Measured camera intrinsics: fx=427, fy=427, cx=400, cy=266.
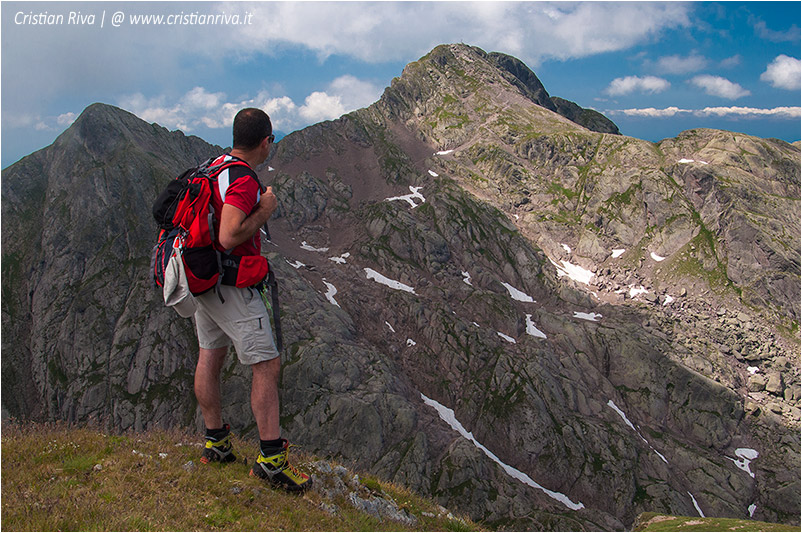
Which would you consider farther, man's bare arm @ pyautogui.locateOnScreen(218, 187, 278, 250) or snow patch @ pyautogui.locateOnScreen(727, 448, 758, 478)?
snow patch @ pyautogui.locateOnScreen(727, 448, 758, 478)

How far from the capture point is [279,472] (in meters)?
7.72

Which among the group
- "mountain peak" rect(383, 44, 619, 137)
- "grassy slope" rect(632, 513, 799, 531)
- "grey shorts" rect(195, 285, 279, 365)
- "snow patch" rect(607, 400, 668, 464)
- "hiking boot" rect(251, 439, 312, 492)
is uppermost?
"mountain peak" rect(383, 44, 619, 137)

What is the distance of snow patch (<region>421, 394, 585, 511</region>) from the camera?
72.9m

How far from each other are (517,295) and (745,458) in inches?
2116

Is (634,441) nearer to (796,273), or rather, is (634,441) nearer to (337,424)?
(337,424)

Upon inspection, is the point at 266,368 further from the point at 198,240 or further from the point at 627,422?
the point at 627,422

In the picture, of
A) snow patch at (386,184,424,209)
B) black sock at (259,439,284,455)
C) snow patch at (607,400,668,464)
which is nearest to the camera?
black sock at (259,439,284,455)

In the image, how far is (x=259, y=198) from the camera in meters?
7.09

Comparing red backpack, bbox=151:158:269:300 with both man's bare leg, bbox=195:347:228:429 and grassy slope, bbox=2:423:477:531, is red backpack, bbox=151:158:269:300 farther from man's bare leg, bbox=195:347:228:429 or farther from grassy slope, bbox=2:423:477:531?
grassy slope, bbox=2:423:477:531

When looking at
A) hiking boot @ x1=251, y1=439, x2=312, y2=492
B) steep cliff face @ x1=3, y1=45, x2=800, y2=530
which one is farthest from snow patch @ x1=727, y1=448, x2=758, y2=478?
hiking boot @ x1=251, y1=439, x2=312, y2=492

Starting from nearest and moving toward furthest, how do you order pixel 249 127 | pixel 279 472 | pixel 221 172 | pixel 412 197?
pixel 221 172 < pixel 249 127 < pixel 279 472 < pixel 412 197

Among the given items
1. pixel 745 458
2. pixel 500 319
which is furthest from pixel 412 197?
pixel 745 458

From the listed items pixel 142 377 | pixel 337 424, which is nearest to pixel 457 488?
pixel 337 424

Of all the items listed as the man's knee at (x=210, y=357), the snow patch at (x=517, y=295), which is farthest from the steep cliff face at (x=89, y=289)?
the man's knee at (x=210, y=357)
